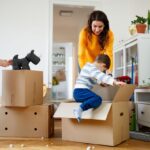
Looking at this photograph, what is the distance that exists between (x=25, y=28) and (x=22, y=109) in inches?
82.9

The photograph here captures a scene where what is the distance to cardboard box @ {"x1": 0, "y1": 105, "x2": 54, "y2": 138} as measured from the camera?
2.65 m

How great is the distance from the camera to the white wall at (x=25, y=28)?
437 cm

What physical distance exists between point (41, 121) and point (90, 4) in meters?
2.59

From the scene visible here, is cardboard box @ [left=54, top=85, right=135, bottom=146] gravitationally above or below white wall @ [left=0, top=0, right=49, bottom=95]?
below

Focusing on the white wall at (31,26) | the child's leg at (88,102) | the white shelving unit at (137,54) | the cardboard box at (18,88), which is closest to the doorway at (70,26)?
the white wall at (31,26)

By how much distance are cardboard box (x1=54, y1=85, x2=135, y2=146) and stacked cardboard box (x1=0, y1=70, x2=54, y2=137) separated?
0.27 m

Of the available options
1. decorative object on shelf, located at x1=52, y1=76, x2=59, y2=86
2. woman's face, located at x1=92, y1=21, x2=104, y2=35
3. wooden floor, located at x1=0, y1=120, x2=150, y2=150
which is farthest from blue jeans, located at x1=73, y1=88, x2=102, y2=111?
decorative object on shelf, located at x1=52, y1=76, x2=59, y2=86

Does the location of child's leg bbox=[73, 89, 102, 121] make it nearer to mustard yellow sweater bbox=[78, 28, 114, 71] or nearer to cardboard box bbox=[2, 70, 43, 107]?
mustard yellow sweater bbox=[78, 28, 114, 71]

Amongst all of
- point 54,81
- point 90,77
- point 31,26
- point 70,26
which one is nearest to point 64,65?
point 54,81

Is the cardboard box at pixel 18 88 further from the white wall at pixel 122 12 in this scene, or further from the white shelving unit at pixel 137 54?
the white wall at pixel 122 12

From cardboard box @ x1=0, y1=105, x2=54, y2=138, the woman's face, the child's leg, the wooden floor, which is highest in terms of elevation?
the woman's face

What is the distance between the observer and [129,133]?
2.68m

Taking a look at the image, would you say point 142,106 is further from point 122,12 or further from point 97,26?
point 122,12

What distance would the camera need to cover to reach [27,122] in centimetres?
266
